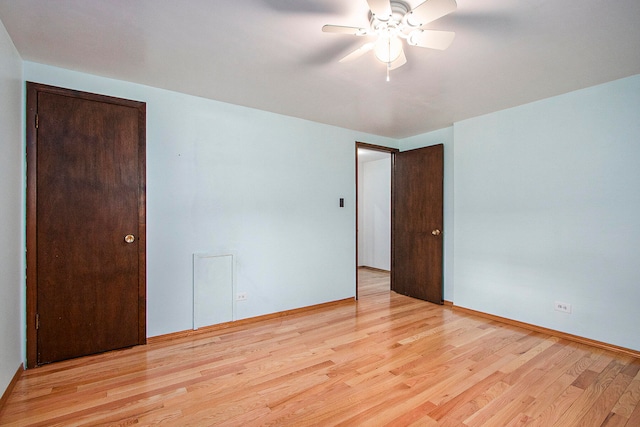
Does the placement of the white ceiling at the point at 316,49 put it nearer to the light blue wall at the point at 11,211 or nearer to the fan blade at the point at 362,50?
the fan blade at the point at 362,50

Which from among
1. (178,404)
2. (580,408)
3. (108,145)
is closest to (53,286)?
(108,145)

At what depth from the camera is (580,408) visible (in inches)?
77.3

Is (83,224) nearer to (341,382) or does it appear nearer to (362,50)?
(341,382)

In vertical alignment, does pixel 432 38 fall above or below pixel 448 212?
above

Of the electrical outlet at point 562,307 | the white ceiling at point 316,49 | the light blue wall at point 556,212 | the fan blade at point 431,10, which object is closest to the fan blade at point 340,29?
the white ceiling at point 316,49

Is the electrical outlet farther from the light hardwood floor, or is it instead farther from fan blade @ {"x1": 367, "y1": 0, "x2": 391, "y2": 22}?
fan blade @ {"x1": 367, "y1": 0, "x2": 391, "y2": 22}

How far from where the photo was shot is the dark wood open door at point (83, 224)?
2449 millimetres

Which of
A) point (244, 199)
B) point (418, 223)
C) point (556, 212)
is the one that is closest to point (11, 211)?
point (244, 199)

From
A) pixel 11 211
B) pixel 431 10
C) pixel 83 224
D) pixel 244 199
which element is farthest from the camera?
pixel 244 199

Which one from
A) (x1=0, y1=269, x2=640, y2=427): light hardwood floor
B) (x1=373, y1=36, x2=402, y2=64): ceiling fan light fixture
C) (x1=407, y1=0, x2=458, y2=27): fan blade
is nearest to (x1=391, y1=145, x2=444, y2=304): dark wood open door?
(x1=0, y1=269, x2=640, y2=427): light hardwood floor

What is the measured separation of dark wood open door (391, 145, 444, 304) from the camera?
13.9ft

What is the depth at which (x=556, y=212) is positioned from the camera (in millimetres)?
3084

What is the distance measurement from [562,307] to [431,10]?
3071 mm

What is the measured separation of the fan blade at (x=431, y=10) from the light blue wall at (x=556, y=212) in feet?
7.44
